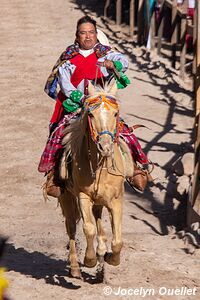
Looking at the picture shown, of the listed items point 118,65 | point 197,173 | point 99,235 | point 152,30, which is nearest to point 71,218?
point 99,235

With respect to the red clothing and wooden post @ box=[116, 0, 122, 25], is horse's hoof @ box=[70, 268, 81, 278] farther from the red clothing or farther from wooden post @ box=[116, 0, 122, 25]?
wooden post @ box=[116, 0, 122, 25]

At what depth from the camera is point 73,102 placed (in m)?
8.02

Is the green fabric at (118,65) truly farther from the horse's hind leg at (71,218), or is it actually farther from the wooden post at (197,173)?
the wooden post at (197,173)

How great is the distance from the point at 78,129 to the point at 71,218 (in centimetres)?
146

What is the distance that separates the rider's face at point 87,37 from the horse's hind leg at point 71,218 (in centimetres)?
153

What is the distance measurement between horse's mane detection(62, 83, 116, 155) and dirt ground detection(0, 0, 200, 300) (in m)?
1.49

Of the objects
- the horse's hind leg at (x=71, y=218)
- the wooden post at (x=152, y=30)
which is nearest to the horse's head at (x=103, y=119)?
the horse's hind leg at (x=71, y=218)

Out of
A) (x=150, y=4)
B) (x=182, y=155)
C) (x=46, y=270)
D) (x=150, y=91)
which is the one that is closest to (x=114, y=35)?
(x=150, y=4)

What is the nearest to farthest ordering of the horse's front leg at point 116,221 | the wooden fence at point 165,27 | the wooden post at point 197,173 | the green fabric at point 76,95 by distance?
the horse's front leg at point 116,221 < the green fabric at point 76,95 < the wooden post at point 197,173 < the wooden fence at point 165,27

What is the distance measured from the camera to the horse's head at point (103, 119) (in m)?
6.89

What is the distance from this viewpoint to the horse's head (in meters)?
6.89

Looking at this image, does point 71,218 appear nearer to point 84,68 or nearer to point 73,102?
point 73,102

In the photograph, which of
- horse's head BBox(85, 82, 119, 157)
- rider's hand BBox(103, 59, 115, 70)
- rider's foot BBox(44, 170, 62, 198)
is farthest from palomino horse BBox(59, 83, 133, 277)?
rider's hand BBox(103, 59, 115, 70)

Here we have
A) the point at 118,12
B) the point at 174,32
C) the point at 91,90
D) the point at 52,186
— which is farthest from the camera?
the point at 118,12
